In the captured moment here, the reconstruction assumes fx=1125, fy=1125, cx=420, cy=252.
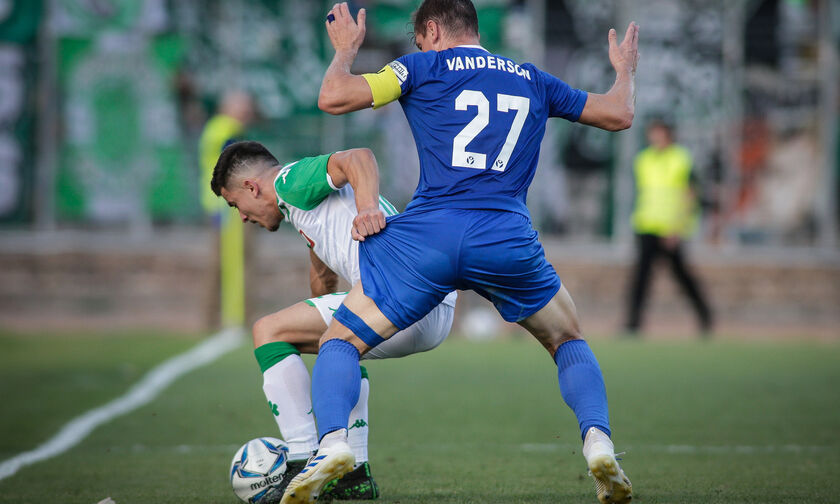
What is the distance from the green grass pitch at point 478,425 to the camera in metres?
4.89

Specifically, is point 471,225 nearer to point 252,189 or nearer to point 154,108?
point 252,189

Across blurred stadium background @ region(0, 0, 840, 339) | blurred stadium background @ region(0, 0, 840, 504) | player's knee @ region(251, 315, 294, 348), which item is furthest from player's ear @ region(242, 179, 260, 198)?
blurred stadium background @ region(0, 0, 840, 339)

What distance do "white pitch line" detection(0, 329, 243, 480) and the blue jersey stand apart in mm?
2634

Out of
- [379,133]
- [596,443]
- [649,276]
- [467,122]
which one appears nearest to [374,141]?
[379,133]

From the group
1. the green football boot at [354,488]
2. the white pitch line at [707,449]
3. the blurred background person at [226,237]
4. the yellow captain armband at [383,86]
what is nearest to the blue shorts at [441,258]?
the yellow captain armband at [383,86]

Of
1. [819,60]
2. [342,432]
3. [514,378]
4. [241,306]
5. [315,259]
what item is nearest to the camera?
[342,432]

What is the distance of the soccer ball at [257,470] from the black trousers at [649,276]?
8431mm

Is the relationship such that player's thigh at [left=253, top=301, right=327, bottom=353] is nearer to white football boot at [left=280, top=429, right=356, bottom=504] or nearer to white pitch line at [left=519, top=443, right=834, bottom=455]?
white football boot at [left=280, top=429, right=356, bottom=504]

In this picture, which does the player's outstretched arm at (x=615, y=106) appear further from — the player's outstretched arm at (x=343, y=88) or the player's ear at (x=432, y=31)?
the player's outstretched arm at (x=343, y=88)

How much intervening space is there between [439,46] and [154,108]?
39.3 feet

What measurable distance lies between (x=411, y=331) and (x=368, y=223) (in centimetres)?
54

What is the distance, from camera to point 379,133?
15.6 meters

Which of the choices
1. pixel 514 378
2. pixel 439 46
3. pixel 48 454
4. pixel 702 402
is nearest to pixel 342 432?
pixel 439 46

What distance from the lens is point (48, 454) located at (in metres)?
5.92
